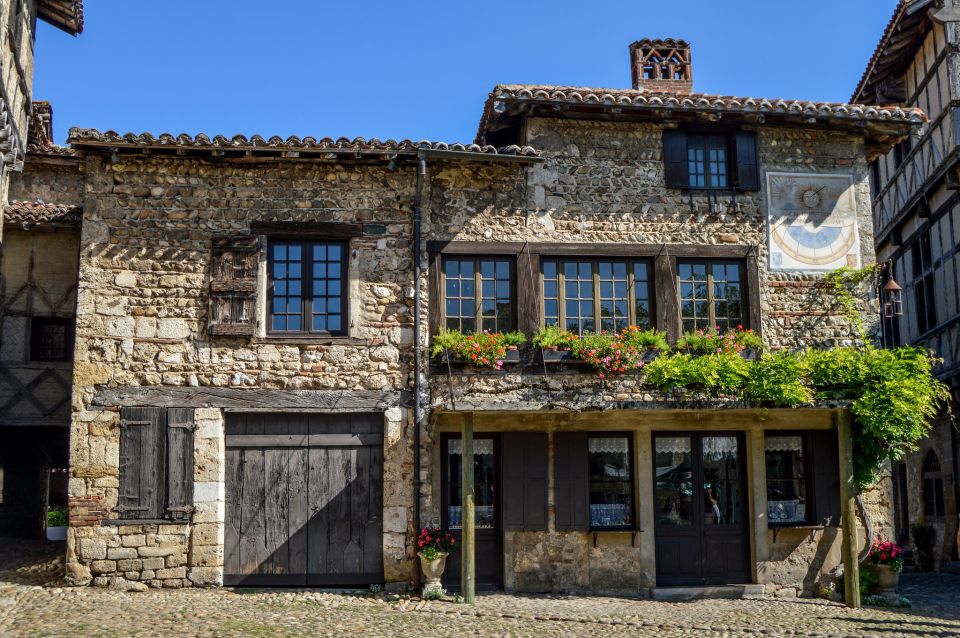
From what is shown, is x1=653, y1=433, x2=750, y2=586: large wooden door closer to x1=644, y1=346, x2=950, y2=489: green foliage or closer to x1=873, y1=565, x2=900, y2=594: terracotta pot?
x1=644, y1=346, x2=950, y2=489: green foliage

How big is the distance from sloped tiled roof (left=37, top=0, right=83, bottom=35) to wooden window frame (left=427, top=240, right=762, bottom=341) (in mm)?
6481

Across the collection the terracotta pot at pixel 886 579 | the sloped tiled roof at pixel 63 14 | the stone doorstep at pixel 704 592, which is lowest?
the stone doorstep at pixel 704 592

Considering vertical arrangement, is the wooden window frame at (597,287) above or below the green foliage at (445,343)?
above

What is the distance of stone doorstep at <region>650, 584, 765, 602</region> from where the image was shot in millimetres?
11367

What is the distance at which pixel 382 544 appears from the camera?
11.1m

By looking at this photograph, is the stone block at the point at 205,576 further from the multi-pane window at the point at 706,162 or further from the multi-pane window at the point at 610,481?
the multi-pane window at the point at 706,162

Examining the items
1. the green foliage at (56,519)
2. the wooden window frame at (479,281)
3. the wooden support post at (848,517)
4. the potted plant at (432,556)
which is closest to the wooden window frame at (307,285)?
the wooden window frame at (479,281)

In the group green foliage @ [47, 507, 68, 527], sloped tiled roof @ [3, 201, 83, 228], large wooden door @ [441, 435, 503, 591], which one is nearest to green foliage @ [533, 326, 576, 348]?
large wooden door @ [441, 435, 503, 591]

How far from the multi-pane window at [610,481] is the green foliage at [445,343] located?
6.87 ft

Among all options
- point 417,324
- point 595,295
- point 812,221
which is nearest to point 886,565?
point 812,221

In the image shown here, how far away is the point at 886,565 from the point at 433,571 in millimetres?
5364

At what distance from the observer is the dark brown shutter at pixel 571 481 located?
11422 mm

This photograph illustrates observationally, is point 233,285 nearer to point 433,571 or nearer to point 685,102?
point 433,571

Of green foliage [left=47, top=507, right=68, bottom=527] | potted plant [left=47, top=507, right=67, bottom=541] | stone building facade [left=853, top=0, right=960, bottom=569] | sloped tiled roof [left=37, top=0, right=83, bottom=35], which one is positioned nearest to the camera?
sloped tiled roof [left=37, top=0, right=83, bottom=35]
